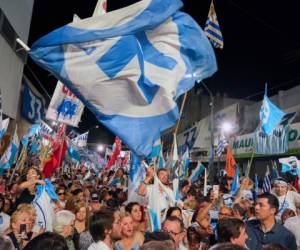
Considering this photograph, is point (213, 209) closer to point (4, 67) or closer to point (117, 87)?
point (117, 87)

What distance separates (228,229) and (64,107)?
21.5 feet

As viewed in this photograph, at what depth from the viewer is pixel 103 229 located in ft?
12.2

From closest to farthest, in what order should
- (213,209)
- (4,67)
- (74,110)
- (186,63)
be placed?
(186,63)
(213,209)
(74,110)
(4,67)

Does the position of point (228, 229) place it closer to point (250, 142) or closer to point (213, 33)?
point (213, 33)

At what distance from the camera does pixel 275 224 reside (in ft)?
14.4

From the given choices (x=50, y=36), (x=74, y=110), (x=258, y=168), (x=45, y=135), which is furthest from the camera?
(x=258, y=168)

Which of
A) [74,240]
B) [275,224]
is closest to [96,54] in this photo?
[74,240]

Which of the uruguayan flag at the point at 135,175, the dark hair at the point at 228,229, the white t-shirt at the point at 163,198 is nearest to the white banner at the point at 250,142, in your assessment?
the uruguayan flag at the point at 135,175

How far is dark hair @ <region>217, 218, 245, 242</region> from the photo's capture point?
12.4ft

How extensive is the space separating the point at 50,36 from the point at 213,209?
154 inches

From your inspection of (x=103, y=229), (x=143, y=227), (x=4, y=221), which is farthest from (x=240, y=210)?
(x=4, y=221)

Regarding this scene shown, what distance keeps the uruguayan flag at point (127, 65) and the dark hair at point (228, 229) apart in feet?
4.35

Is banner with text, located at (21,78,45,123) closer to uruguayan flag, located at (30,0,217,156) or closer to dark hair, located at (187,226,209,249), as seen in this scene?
uruguayan flag, located at (30,0,217,156)

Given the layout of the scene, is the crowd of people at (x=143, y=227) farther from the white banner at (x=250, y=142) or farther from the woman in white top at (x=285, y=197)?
the white banner at (x=250, y=142)
